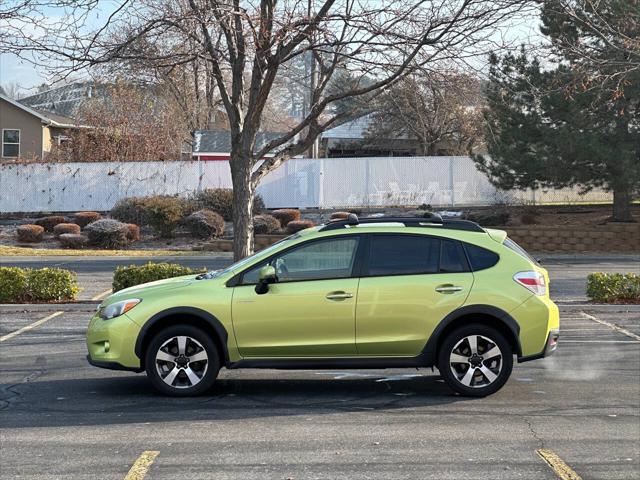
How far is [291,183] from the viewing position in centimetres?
3544

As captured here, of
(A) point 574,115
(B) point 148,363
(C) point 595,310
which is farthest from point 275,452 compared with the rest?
(A) point 574,115

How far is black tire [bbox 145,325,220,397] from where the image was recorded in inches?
319

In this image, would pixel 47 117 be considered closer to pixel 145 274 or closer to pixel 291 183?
pixel 291 183

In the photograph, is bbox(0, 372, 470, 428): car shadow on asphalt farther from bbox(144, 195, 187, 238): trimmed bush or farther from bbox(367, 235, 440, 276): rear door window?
bbox(144, 195, 187, 238): trimmed bush

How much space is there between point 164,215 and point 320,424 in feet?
79.3

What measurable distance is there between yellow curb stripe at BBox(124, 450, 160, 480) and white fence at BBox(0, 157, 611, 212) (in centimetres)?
2895

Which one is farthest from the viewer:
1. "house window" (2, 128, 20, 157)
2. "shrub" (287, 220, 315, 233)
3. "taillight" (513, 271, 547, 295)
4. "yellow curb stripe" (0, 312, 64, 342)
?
"house window" (2, 128, 20, 157)

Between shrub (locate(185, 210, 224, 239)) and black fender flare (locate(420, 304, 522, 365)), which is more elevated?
shrub (locate(185, 210, 224, 239))

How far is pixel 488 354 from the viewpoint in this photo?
8.10m

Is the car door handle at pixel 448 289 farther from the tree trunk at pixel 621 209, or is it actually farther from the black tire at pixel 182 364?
the tree trunk at pixel 621 209

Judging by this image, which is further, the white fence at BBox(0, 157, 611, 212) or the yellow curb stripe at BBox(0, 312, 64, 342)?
the white fence at BBox(0, 157, 611, 212)

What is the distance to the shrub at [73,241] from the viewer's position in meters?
29.5

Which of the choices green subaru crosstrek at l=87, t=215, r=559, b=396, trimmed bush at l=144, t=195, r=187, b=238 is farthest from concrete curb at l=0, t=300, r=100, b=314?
trimmed bush at l=144, t=195, r=187, b=238

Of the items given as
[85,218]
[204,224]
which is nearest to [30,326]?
[204,224]
